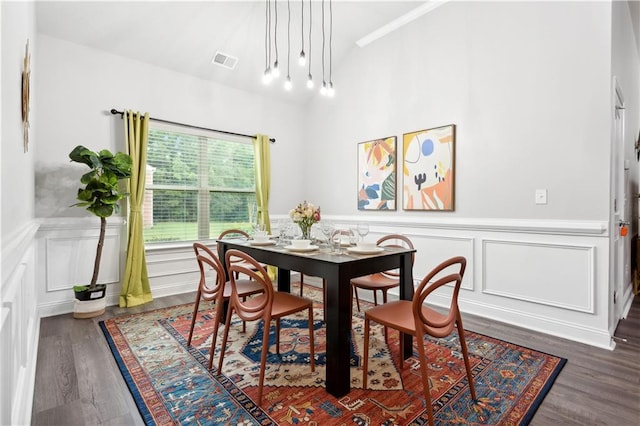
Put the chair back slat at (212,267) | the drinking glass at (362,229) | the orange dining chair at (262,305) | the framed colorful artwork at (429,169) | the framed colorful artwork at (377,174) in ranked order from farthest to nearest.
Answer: the framed colorful artwork at (377,174) < the framed colorful artwork at (429,169) < the drinking glass at (362,229) < the chair back slat at (212,267) < the orange dining chair at (262,305)

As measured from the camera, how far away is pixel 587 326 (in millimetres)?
2711

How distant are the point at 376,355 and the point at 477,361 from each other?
706mm

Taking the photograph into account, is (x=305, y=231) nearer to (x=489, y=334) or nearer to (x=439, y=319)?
(x=439, y=319)

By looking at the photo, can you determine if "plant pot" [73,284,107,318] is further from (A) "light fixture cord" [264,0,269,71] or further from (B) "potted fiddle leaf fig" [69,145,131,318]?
(A) "light fixture cord" [264,0,269,71]

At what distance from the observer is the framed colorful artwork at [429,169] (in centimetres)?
358

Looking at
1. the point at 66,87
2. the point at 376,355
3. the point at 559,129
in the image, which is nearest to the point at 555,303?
the point at 559,129

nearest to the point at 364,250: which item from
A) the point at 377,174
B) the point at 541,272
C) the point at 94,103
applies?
the point at 541,272

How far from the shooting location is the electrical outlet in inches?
116

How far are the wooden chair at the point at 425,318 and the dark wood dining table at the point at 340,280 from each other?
156mm

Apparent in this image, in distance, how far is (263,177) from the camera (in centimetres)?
487

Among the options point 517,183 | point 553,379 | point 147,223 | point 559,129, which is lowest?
point 553,379

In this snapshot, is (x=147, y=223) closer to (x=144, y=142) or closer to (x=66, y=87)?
(x=144, y=142)

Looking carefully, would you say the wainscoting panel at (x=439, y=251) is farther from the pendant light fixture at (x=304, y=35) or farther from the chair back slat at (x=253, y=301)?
the chair back slat at (x=253, y=301)

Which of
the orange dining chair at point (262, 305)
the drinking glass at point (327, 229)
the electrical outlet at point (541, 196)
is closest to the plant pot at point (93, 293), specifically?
the orange dining chair at point (262, 305)
